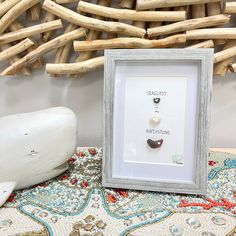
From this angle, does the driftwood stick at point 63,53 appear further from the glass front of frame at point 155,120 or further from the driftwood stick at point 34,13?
the glass front of frame at point 155,120

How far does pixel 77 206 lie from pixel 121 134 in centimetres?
14

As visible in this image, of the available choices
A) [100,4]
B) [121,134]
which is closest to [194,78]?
[121,134]

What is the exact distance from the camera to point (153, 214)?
441 mm

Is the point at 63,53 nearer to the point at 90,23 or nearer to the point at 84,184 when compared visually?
the point at 90,23

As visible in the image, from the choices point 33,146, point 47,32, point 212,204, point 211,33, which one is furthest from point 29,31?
point 212,204

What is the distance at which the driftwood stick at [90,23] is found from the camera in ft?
1.96

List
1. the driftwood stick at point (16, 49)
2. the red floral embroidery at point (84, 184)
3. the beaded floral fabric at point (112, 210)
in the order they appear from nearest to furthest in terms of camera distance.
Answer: the beaded floral fabric at point (112, 210) → the red floral embroidery at point (84, 184) → the driftwood stick at point (16, 49)

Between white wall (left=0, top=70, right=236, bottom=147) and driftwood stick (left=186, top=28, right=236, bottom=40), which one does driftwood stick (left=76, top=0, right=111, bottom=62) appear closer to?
white wall (left=0, top=70, right=236, bottom=147)

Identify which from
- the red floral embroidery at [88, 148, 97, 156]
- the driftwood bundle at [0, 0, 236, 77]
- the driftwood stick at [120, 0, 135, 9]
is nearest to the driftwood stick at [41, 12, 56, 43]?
the driftwood bundle at [0, 0, 236, 77]

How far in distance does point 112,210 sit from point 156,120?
6.5 inches

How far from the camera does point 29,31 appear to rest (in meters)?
0.63

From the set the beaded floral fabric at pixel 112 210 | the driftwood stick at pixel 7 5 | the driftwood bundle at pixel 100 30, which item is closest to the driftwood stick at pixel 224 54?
the driftwood bundle at pixel 100 30

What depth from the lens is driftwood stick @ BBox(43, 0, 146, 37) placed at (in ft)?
1.96

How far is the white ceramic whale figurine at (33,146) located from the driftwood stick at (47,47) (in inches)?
6.2
